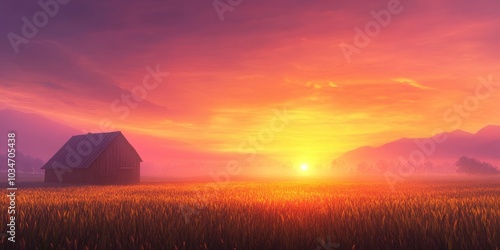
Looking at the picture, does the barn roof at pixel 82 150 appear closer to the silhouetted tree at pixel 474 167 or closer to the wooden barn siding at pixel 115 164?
the wooden barn siding at pixel 115 164

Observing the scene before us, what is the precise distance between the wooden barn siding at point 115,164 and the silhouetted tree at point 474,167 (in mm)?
158278

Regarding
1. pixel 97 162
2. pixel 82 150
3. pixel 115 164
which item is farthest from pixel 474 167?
pixel 97 162

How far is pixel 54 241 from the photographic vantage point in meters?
6.53

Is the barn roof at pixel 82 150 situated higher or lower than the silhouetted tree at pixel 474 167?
higher

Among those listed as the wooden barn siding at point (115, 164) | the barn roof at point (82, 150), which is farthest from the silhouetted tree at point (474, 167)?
the barn roof at point (82, 150)

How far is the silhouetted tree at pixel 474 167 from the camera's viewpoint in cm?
17202

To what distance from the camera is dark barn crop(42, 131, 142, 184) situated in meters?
56.0

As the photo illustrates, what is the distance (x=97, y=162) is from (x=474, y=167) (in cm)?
16621

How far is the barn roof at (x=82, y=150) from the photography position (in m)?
56.9

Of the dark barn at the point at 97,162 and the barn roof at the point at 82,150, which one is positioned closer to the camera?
the dark barn at the point at 97,162

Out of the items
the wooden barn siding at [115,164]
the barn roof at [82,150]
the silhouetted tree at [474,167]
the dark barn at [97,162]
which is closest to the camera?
the wooden barn siding at [115,164]

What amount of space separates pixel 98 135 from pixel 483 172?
16278cm

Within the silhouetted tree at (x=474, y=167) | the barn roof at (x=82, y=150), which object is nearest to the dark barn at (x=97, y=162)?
the barn roof at (x=82, y=150)

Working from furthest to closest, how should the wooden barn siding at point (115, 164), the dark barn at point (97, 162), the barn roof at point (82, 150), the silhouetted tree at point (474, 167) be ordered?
the silhouetted tree at point (474, 167) < the barn roof at point (82, 150) < the dark barn at point (97, 162) < the wooden barn siding at point (115, 164)
